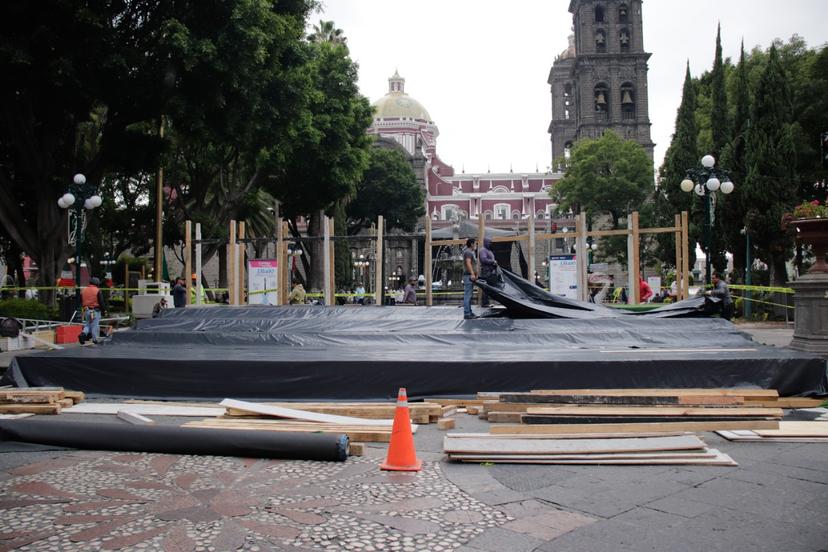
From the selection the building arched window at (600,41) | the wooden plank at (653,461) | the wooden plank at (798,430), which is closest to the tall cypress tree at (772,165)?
the wooden plank at (798,430)

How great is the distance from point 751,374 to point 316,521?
6613 millimetres

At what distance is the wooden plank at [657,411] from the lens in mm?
7062

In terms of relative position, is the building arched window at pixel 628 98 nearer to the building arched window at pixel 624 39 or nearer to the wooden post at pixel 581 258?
the building arched window at pixel 624 39

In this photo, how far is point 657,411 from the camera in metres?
7.13

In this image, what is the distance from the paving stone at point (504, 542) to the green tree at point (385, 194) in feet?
192

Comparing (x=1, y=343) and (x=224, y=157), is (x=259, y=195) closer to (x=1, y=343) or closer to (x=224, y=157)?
(x=224, y=157)

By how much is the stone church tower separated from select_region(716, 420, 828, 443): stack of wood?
6765 centimetres

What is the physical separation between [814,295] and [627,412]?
4636 mm

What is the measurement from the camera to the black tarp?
8.56 metres

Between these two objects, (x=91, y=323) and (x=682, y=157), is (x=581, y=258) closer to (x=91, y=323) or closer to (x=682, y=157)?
(x=91, y=323)

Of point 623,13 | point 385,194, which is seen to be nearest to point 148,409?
point 385,194

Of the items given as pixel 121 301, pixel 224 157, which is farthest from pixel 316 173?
pixel 121 301

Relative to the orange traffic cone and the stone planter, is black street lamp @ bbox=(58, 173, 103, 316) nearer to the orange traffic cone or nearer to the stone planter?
the orange traffic cone

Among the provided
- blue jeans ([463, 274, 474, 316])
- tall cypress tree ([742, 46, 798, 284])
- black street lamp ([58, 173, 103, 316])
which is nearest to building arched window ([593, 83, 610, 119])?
tall cypress tree ([742, 46, 798, 284])
